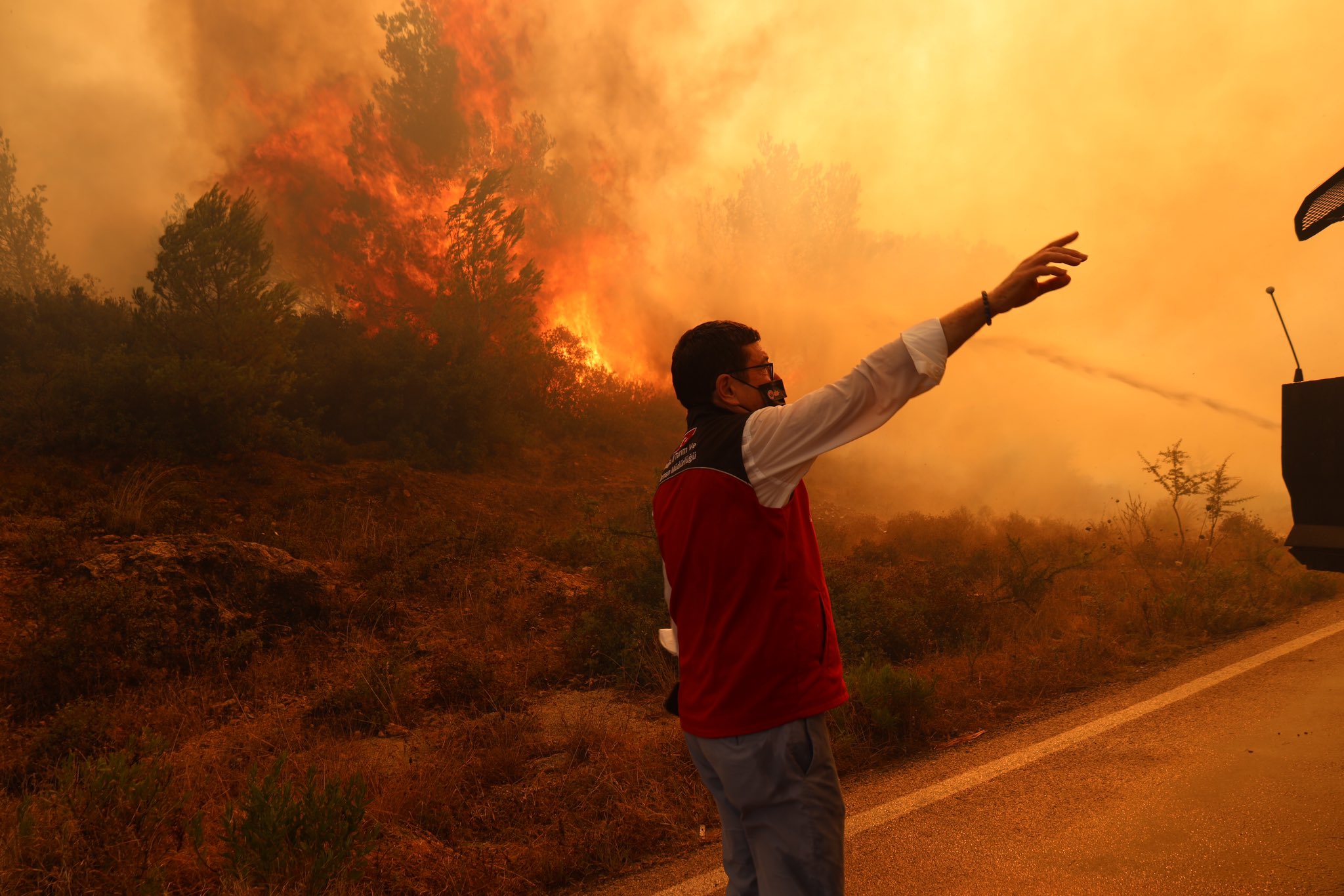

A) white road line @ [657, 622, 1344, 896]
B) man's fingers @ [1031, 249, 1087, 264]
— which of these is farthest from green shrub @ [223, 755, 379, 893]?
man's fingers @ [1031, 249, 1087, 264]

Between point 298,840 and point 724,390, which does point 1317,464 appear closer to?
point 724,390

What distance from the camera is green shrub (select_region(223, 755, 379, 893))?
10.6ft

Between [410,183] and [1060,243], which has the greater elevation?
[410,183]

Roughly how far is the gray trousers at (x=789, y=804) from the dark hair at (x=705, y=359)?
0.84 meters

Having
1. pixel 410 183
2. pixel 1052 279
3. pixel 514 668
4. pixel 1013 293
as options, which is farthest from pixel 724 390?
pixel 410 183

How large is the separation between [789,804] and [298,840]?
2.57m

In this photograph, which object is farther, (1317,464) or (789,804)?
(1317,464)

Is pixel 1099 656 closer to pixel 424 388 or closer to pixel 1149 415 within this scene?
pixel 424 388

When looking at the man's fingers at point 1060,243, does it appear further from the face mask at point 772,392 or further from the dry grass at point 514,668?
the dry grass at point 514,668

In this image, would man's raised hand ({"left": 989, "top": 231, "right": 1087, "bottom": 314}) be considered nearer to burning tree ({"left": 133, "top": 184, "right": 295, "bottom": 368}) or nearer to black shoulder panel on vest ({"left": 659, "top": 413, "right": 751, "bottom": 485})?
black shoulder panel on vest ({"left": 659, "top": 413, "right": 751, "bottom": 485})

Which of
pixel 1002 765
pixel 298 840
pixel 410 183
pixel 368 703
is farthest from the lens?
pixel 410 183

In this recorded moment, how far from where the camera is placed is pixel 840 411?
1775 mm

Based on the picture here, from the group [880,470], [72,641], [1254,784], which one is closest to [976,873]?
[1254,784]

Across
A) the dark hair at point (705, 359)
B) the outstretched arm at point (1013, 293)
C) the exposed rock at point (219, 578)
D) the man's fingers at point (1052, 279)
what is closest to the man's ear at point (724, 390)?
the dark hair at point (705, 359)
